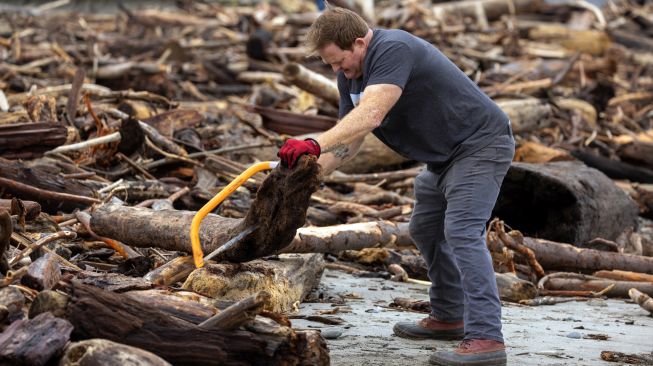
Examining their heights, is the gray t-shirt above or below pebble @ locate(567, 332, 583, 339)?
above

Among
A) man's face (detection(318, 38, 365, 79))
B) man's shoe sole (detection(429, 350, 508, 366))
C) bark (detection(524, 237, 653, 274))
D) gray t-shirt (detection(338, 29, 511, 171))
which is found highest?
man's face (detection(318, 38, 365, 79))

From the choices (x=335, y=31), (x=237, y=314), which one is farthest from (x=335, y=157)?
(x=237, y=314)

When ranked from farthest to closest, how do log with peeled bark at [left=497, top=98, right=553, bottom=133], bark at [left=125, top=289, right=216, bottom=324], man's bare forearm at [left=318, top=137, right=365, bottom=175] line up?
log with peeled bark at [left=497, top=98, right=553, bottom=133] < man's bare forearm at [left=318, top=137, right=365, bottom=175] < bark at [left=125, top=289, right=216, bottom=324]

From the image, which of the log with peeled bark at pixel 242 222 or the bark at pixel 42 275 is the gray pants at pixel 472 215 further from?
the bark at pixel 42 275

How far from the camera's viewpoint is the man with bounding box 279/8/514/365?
5316 mm

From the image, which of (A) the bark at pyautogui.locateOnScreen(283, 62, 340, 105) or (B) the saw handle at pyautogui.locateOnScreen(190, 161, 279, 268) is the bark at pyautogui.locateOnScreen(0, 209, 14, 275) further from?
(A) the bark at pyautogui.locateOnScreen(283, 62, 340, 105)

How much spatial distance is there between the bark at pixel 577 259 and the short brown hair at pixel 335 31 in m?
3.59

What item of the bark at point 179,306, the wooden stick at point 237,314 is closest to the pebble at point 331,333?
the bark at point 179,306

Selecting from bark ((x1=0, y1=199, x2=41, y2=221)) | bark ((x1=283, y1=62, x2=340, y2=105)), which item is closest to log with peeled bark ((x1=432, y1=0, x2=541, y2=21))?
bark ((x1=283, y1=62, x2=340, y2=105))

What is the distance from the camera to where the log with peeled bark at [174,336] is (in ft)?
13.8

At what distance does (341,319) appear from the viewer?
6.26 metres

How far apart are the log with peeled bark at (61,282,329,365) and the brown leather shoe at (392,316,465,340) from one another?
170 centimetres

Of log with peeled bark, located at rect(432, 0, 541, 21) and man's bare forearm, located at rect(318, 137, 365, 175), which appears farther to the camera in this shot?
log with peeled bark, located at rect(432, 0, 541, 21)

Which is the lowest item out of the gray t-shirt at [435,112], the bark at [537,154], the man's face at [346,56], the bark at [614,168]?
the bark at [614,168]
